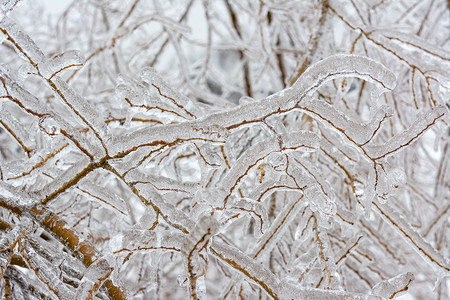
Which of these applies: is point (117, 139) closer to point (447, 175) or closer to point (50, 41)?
point (447, 175)

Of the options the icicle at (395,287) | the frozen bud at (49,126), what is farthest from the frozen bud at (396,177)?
the frozen bud at (49,126)

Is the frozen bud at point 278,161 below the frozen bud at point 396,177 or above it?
below

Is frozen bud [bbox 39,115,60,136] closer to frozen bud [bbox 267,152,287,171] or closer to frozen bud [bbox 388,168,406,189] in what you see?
frozen bud [bbox 267,152,287,171]

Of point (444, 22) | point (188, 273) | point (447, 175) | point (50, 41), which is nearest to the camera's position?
point (188, 273)

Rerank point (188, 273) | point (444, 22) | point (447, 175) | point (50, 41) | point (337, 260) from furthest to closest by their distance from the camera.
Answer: point (50, 41)
point (444, 22)
point (447, 175)
point (337, 260)
point (188, 273)

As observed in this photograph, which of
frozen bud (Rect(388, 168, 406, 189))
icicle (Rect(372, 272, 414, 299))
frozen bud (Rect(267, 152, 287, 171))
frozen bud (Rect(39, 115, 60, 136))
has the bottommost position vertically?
frozen bud (Rect(39, 115, 60, 136))

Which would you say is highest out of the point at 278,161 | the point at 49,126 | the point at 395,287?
the point at 278,161

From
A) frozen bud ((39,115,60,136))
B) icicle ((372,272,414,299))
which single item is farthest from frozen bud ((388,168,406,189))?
frozen bud ((39,115,60,136))

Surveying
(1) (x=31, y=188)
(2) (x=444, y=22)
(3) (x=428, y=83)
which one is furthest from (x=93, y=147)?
(2) (x=444, y=22)

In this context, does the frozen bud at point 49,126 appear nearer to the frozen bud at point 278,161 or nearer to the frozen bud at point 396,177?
the frozen bud at point 278,161

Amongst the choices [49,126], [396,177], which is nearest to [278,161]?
[396,177]

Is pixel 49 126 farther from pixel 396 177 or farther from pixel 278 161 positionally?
pixel 396 177
